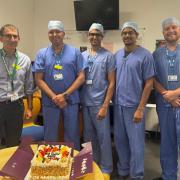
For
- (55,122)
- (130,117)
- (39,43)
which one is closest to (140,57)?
(130,117)

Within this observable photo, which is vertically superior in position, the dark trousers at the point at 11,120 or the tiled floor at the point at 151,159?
the dark trousers at the point at 11,120

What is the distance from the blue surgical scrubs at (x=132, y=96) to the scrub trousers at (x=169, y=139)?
7.8 inches

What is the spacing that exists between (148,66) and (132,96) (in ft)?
1.06

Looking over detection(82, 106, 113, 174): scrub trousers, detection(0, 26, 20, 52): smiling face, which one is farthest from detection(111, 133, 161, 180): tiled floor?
detection(0, 26, 20, 52): smiling face

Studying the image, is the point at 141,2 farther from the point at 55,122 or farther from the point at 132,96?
the point at 55,122

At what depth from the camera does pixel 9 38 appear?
7.99 ft

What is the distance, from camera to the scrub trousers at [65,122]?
8.70ft

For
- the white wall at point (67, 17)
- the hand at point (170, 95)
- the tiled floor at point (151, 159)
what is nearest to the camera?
the hand at point (170, 95)

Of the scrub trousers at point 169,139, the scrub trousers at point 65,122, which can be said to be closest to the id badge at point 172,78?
the scrub trousers at point 169,139

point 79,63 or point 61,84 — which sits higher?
point 79,63

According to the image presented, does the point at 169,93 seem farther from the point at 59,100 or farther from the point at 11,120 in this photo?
the point at 11,120

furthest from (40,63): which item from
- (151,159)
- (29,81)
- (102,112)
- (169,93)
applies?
(151,159)

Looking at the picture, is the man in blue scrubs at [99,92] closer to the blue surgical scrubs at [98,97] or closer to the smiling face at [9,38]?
the blue surgical scrubs at [98,97]

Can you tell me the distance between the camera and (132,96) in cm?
254
